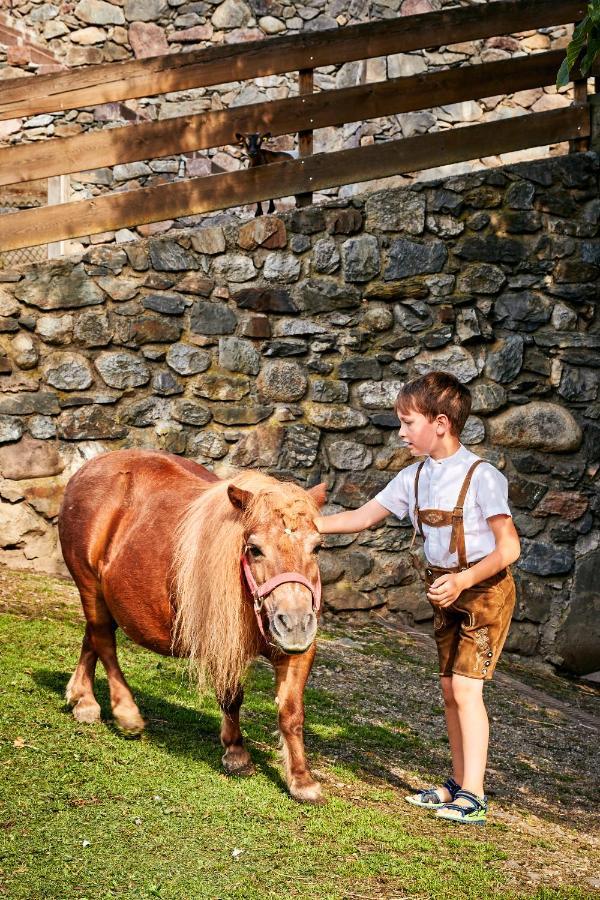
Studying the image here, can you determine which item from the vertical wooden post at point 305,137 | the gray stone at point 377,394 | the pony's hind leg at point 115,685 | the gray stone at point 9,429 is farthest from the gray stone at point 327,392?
the pony's hind leg at point 115,685

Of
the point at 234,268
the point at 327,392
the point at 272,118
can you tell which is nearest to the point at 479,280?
the point at 327,392

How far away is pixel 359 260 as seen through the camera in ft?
22.6

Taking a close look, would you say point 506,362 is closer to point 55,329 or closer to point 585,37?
point 55,329

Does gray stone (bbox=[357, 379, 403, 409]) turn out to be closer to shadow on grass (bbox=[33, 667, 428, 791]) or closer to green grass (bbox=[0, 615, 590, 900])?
shadow on grass (bbox=[33, 667, 428, 791])

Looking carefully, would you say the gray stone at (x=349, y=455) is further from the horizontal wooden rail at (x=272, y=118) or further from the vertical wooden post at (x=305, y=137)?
the horizontal wooden rail at (x=272, y=118)

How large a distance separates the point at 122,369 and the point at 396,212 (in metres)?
2.20

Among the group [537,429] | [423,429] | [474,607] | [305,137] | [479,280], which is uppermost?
[305,137]

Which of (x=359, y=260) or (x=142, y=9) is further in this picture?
(x=142, y=9)

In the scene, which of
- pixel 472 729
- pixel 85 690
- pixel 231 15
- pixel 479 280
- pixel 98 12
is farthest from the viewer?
pixel 231 15

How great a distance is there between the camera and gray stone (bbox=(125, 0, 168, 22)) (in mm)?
12359

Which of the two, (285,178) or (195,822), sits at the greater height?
(285,178)

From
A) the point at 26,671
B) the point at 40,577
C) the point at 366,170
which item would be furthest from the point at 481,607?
the point at 366,170

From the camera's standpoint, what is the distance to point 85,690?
426 centimetres

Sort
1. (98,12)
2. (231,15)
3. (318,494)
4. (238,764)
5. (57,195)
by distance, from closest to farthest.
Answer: (318,494), (238,764), (57,195), (98,12), (231,15)
